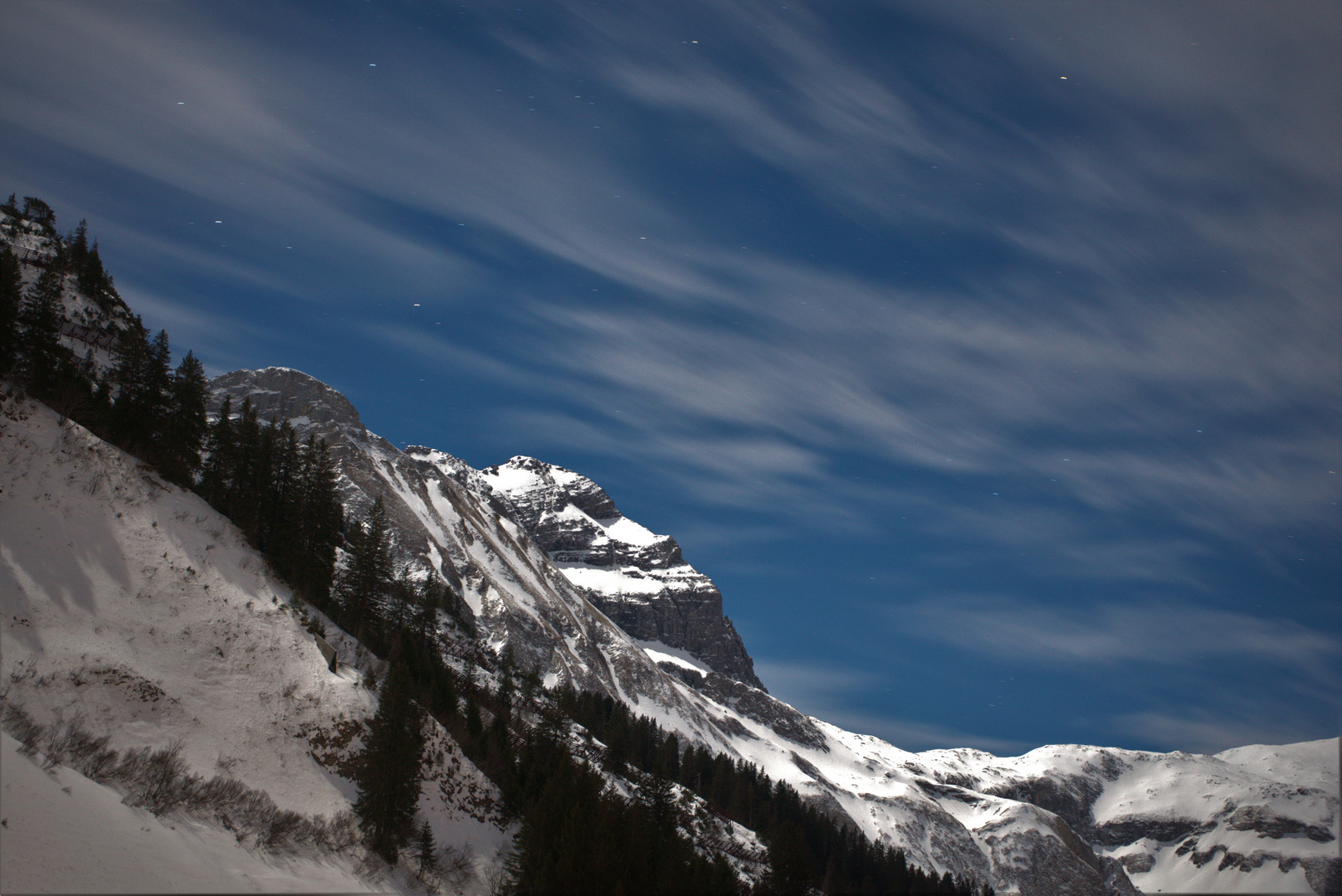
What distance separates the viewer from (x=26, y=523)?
150 ft

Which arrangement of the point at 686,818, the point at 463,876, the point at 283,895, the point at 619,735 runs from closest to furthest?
the point at 283,895 < the point at 463,876 < the point at 686,818 < the point at 619,735

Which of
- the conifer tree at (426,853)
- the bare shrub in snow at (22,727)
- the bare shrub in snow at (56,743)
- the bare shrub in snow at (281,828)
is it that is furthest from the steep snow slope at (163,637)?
the conifer tree at (426,853)

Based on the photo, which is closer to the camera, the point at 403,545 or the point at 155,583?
the point at 155,583

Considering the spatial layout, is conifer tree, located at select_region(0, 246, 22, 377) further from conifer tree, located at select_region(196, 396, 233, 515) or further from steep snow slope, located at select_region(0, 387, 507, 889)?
conifer tree, located at select_region(196, 396, 233, 515)

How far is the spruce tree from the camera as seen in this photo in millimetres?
45656

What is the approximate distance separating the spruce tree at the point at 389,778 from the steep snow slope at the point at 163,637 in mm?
2126

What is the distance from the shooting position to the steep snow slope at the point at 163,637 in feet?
134

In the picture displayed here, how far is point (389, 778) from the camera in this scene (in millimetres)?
46156

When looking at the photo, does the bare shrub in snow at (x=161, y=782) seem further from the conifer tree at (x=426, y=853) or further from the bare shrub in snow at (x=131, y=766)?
the conifer tree at (x=426, y=853)

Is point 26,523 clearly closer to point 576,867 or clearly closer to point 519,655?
point 576,867

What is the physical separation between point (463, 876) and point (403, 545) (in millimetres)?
140763

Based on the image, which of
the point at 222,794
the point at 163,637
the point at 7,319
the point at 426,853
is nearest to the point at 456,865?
the point at 426,853

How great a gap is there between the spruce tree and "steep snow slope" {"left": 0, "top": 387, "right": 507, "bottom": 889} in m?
2.13

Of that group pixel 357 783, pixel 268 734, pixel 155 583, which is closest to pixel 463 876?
pixel 357 783
